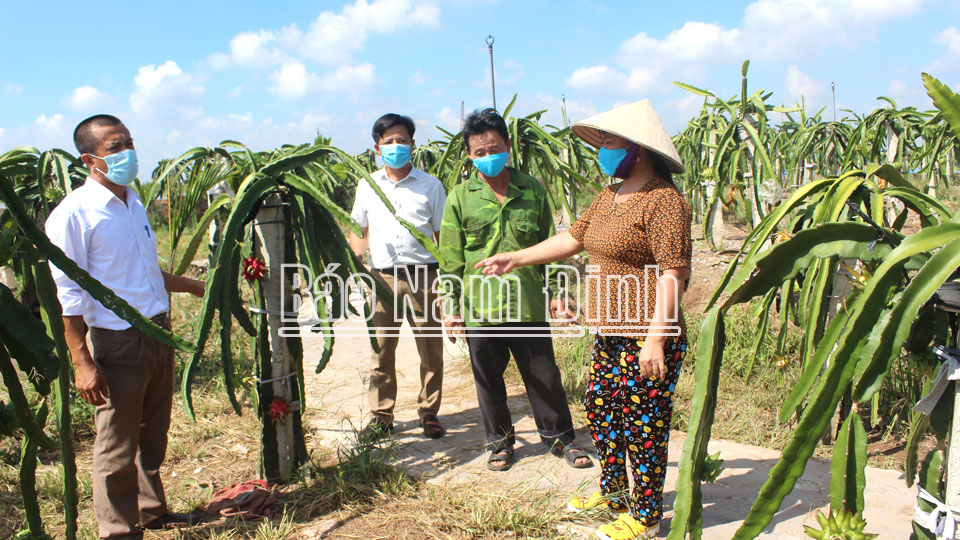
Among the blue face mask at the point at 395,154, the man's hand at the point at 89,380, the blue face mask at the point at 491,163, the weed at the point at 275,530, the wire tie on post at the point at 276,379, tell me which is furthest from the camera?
the blue face mask at the point at 395,154

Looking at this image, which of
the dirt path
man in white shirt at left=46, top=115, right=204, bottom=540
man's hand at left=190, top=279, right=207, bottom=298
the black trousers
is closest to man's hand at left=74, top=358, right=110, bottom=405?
man in white shirt at left=46, top=115, right=204, bottom=540

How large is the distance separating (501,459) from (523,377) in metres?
0.40

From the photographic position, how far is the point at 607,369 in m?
2.37

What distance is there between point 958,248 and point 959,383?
1.04ft

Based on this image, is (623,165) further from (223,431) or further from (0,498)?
(0,498)

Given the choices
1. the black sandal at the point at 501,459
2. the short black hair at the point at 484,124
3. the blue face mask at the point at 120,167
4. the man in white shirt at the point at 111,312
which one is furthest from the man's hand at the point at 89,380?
the short black hair at the point at 484,124

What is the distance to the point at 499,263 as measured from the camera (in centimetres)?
263

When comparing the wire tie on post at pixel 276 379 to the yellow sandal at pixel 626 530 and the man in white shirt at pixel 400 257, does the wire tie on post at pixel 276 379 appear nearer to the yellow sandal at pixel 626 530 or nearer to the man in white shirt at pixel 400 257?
the man in white shirt at pixel 400 257

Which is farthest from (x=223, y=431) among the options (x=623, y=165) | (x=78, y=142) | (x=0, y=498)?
(x=623, y=165)

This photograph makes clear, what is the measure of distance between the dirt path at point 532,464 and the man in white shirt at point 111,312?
110cm

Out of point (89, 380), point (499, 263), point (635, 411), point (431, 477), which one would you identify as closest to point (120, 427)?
point (89, 380)

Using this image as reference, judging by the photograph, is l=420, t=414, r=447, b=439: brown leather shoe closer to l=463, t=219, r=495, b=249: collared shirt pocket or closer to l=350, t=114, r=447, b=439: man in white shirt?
l=350, t=114, r=447, b=439: man in white shirt

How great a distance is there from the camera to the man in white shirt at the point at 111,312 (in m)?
2.29

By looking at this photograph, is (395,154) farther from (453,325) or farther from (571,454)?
(571,454)
